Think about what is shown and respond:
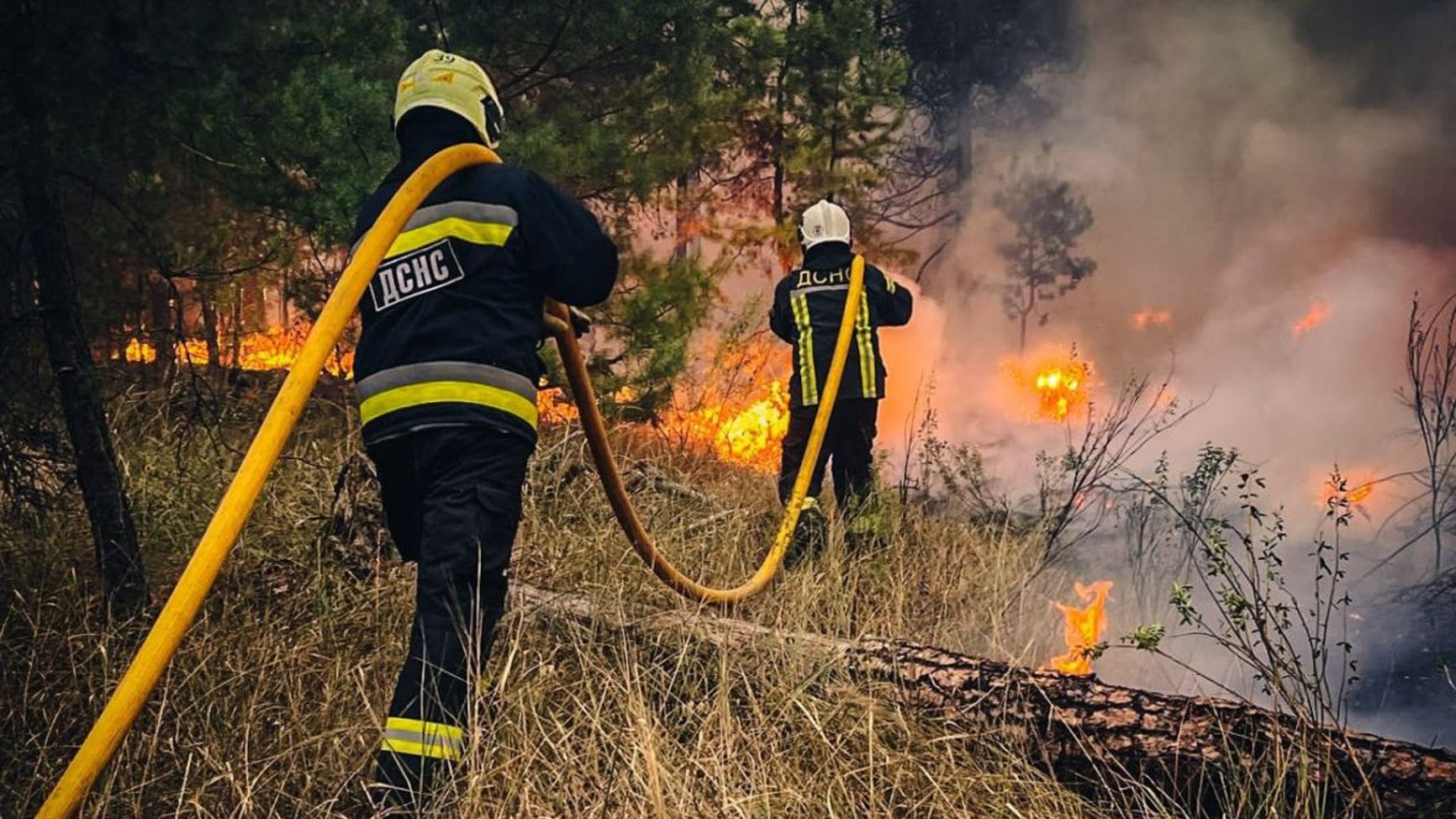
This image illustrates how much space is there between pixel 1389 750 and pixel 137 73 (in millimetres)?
3547

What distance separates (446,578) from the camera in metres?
2.57

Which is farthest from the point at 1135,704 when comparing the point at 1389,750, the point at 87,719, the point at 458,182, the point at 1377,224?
the point at 1377,224

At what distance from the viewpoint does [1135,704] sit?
2.68 metres

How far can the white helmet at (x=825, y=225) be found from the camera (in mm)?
6156

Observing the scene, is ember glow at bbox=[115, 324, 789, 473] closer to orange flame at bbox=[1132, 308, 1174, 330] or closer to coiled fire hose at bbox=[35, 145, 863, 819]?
coiled fire hose at bbox=[35, 145, 863, 819]

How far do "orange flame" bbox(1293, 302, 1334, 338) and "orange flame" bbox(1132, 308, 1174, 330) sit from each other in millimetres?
7304

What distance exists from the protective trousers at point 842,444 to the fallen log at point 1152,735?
2.97 metres

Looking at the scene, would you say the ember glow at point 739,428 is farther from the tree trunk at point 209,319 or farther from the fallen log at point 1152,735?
the fallen log at point 1152,735

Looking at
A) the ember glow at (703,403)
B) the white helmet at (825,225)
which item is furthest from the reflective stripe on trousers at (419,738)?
the ember glow at (703,403)

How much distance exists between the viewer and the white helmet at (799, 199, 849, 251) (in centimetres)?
616

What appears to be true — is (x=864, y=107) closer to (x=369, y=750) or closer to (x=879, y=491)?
(x=879, y=491)

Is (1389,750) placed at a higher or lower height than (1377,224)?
lower

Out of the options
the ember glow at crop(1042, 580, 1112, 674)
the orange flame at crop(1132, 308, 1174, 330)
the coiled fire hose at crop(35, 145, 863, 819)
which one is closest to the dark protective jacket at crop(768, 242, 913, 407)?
the ember glow at crop(1042, 580, 1112, 674)

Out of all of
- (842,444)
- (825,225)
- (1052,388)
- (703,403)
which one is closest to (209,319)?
(703,403)
